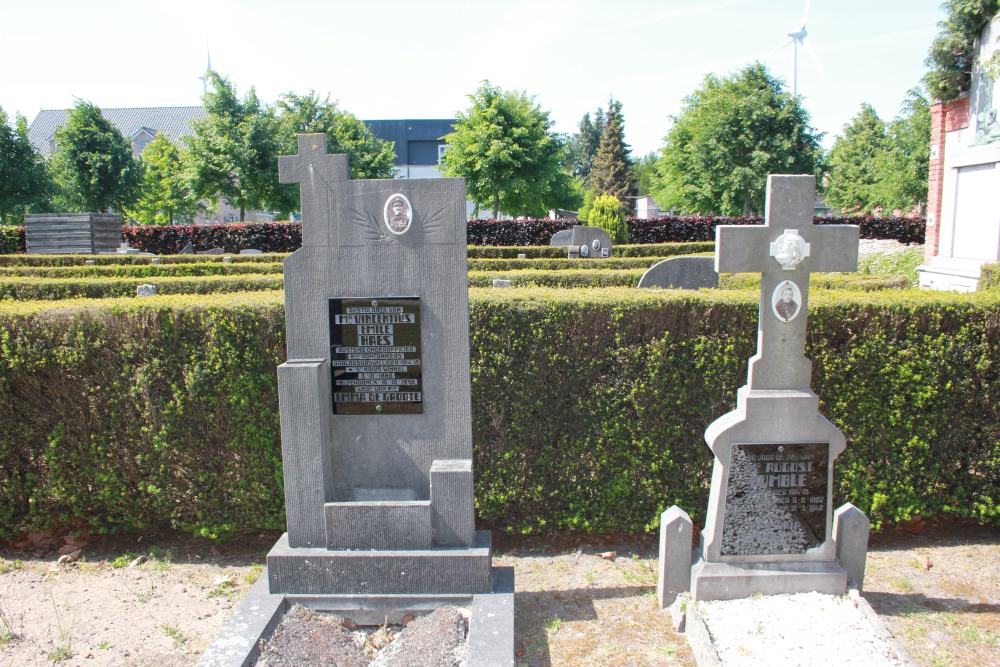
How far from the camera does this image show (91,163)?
105ft

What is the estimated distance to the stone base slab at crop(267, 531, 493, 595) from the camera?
167 inches

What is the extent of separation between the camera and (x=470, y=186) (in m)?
35.4

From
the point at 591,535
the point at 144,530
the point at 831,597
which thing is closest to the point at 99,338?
the point at 144,530

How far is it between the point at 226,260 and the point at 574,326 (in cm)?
1406

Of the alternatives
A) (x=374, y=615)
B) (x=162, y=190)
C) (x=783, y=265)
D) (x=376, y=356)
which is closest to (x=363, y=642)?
(x=374, y=615)

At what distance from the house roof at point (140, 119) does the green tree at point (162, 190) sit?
775 inches

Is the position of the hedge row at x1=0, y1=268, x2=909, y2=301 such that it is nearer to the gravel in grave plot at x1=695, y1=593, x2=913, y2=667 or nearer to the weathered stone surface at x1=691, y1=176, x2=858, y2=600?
the weathered stone surface at x1=691, y1=176, x2=858, y2=600

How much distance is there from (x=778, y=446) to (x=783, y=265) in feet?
3.85

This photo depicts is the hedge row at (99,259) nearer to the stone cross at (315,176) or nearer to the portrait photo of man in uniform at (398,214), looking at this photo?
the stone cross at (315,176)

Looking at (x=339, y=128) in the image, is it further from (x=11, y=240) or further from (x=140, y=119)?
(x=140, y=119)

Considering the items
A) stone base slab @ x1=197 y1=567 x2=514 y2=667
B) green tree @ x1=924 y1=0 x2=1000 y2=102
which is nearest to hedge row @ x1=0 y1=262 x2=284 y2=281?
stone base slab @ x1=197 y1=567 x2=514 y2=667

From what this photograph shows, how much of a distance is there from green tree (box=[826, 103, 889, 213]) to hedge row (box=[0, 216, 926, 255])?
6233 mm

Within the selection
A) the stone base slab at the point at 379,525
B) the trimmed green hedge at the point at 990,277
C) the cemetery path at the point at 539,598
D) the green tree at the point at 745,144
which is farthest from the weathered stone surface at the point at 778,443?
the green tree at the point at 745,144

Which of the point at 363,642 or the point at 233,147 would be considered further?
the point at 233,147
